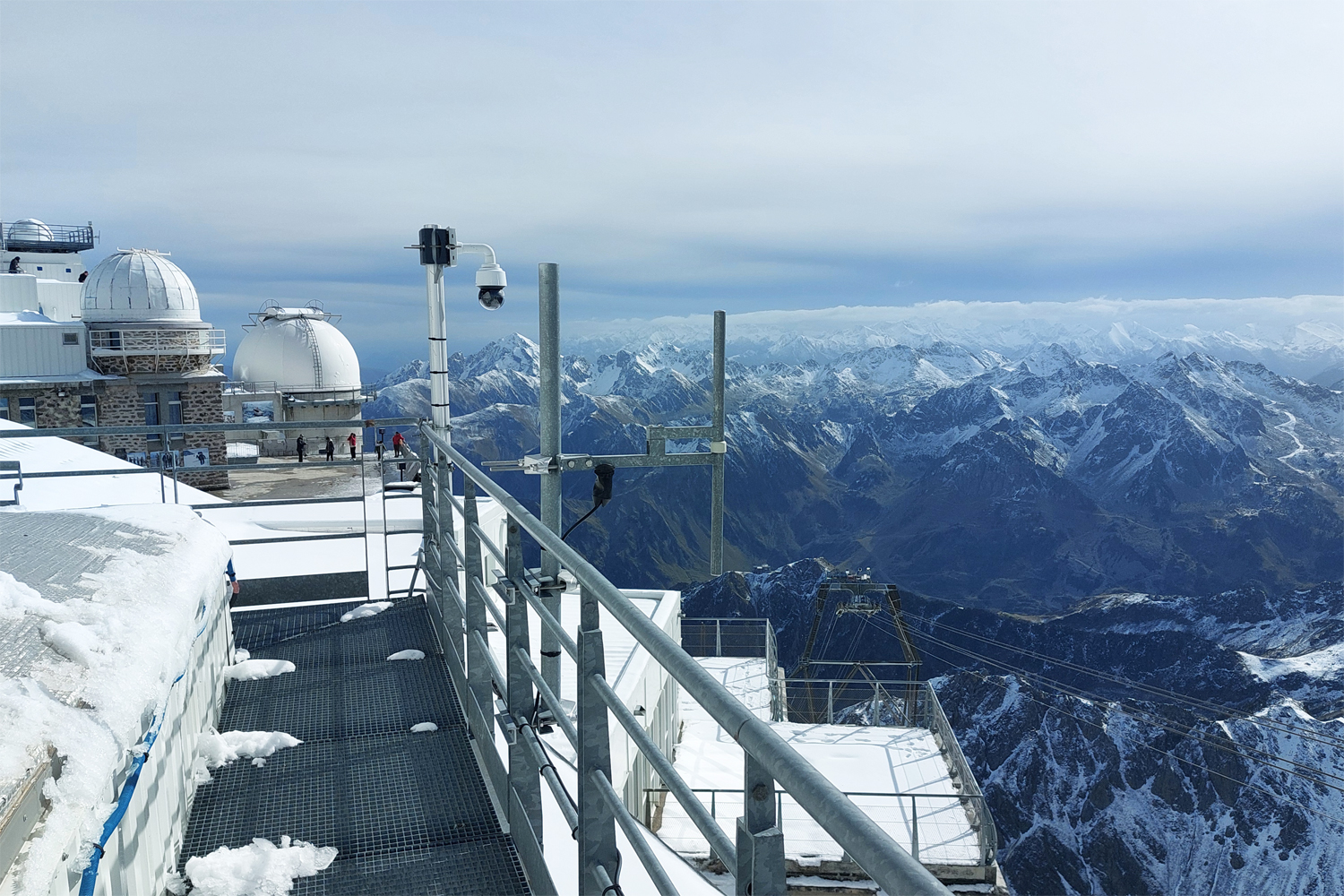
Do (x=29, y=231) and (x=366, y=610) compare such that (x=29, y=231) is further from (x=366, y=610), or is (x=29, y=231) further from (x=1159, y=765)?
(x=1159, y=765)

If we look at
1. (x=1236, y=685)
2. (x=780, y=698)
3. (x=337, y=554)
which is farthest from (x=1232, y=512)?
(x=337, y=554)

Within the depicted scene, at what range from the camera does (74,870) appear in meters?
2.04

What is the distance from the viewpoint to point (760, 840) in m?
1.17

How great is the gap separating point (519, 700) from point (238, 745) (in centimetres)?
181

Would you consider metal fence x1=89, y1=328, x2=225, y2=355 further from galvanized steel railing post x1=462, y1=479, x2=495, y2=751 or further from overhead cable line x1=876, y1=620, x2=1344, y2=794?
overhead cable line x1=876, y1=620, x2=1344, y2=794

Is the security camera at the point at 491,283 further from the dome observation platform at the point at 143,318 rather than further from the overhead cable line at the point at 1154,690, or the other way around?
the overhead cable line at the point at 1154,690

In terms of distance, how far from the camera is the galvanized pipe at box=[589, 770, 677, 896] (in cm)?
150

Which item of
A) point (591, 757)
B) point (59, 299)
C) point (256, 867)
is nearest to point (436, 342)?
point (256, 867)

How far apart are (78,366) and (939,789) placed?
33.9 m

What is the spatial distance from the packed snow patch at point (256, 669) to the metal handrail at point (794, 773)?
12.5 ft

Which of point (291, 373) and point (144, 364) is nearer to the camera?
point (144, 364)

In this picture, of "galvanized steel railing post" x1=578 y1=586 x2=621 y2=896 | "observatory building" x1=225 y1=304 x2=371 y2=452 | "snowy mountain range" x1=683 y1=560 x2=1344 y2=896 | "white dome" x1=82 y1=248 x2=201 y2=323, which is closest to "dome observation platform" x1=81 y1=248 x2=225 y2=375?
"white dome" x1=82 y1=248 x2=201 y2=323

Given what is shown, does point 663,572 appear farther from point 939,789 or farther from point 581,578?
point 581,578

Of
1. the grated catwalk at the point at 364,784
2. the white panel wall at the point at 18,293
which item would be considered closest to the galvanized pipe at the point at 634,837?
the grated catwalk at the point at 364,784
